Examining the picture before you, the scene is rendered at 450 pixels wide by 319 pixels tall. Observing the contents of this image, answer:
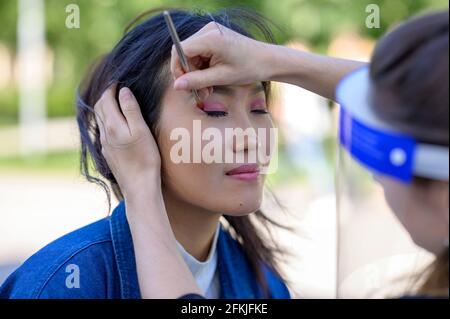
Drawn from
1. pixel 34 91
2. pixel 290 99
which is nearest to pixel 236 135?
pixel 290 99

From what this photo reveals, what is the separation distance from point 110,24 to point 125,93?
10.4 m

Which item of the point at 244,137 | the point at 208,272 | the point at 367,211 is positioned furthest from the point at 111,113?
the point at 367,211

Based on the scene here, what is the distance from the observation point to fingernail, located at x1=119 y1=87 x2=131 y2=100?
177 cm

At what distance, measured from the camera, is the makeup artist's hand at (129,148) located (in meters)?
1.63

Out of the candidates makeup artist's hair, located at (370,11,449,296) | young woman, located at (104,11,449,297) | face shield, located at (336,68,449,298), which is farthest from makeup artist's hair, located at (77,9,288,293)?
makeup artist's hair, located at (370,11,449,296)

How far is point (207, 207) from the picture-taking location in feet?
5.98

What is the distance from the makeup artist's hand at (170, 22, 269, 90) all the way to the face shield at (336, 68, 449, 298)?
1.19 feet

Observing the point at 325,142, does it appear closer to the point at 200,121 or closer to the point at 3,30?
the point at 3,30

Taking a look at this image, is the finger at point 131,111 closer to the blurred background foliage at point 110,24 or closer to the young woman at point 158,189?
the young woman at point 158,189

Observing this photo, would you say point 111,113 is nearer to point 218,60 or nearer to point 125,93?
point 125,93

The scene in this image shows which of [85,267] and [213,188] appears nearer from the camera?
[85,267]

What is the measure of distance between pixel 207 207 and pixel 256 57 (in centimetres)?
39

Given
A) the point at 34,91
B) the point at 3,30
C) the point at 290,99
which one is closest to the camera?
the point at 290,99

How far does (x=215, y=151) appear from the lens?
1789mm
